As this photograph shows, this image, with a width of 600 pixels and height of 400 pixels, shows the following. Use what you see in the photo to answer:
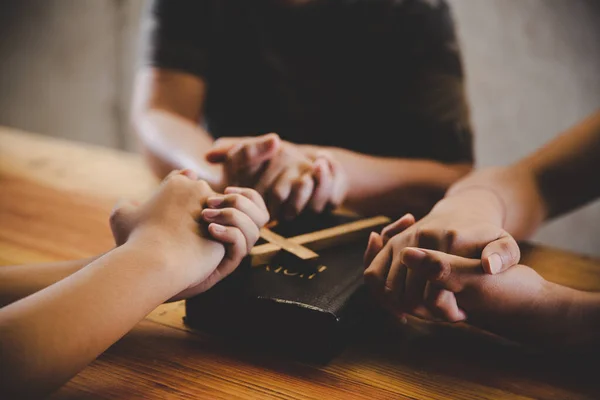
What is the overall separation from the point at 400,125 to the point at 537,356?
729mm

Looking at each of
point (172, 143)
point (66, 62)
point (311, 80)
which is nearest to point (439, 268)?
point (172, 143)

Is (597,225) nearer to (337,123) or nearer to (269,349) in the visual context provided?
(337,123)

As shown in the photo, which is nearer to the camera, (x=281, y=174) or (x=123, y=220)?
(x=123, y=220)

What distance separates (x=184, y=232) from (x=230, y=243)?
0.14 feet

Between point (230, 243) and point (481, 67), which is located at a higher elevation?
point (481, 67)

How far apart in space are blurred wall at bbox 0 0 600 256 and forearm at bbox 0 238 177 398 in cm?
171

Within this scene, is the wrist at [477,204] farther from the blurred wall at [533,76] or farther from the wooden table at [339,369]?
the blurred wall at [533,76]

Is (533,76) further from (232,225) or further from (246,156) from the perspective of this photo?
(232,225)

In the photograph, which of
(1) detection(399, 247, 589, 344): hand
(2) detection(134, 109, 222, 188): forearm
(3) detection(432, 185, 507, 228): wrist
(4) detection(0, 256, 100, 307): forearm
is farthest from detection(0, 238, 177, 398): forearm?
(2) detection(134, 109, 222, 188): forearm

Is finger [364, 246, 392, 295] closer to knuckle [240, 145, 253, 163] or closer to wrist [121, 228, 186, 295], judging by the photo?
wrist [121, 228, 186, 295]

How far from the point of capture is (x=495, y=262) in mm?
438

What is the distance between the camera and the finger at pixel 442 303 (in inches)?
17.7

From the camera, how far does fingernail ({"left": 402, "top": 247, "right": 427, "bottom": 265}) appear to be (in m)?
0.43

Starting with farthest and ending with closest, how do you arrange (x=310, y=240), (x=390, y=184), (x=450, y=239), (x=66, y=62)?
(x=66, y=62) → (x=390, y=184) → (x=310, y=240) → (x=450, y=239)
